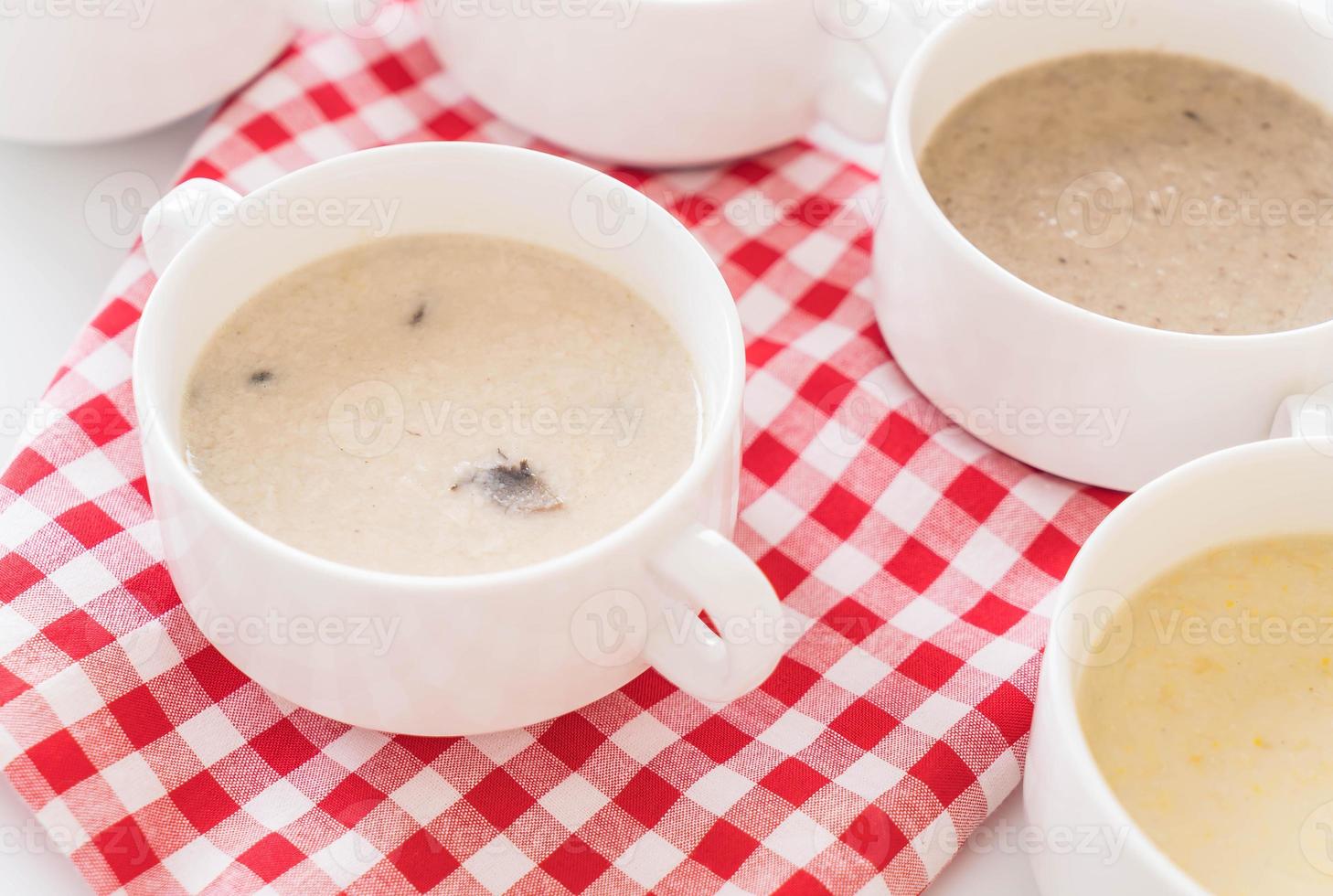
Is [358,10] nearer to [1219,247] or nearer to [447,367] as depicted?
[447,367]

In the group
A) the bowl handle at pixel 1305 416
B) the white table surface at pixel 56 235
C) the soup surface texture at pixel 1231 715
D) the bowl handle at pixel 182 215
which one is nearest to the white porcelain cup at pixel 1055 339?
the bowl handle at pixel 1305 416

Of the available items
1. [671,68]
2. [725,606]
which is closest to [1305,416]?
[725,606]

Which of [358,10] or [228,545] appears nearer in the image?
[228,545]

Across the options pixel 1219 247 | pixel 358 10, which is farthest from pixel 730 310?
pixel 358 10

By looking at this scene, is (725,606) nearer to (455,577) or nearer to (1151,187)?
(455,577)

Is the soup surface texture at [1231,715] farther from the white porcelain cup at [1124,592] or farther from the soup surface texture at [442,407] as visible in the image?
the soup surface texture at [442,407]
